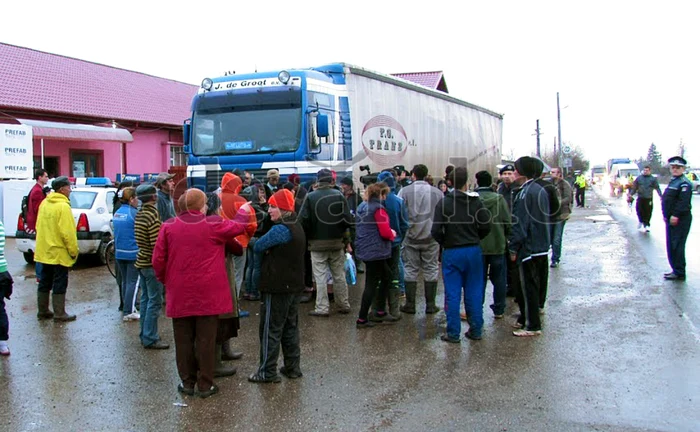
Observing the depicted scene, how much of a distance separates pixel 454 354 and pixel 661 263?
7.15m

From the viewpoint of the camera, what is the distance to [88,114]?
2548cm

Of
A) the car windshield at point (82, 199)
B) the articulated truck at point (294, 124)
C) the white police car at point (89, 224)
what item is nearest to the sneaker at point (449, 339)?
the articulated truck at point (294, 124)

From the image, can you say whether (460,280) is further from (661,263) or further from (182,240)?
(661,263)

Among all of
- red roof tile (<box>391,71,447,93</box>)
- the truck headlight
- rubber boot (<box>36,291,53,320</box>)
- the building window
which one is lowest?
rubber boot (<box>36,291,53,320</box>)

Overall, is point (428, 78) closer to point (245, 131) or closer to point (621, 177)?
point (621, 177)

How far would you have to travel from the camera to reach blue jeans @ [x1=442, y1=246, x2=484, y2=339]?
6457 mm

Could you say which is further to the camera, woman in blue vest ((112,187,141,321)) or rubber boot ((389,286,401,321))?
rubber boot ((389,286,401,321))

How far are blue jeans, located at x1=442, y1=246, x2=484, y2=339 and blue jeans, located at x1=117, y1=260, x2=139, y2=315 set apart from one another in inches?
148

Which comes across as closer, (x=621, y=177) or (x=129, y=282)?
(x=129, y=282)

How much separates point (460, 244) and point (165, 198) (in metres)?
3.82

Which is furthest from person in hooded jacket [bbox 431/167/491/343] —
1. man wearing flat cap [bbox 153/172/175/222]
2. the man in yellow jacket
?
the man in yellow jacket

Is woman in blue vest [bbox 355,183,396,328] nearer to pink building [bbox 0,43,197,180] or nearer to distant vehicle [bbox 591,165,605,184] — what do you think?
pink building [bbox 0,43,197,180]

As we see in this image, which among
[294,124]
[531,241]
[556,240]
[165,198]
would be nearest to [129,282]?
[165,198]

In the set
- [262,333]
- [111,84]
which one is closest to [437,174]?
[262,333]
